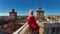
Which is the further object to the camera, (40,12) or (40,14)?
(40,14)

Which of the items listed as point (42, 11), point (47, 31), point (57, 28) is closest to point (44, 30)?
point (47, 31)

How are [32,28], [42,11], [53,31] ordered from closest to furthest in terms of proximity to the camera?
[32,28] → [53,31] → [42,11]

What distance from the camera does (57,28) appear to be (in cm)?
521

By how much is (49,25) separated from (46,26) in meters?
0.13

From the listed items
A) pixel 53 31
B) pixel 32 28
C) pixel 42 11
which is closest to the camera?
pixel 32 28

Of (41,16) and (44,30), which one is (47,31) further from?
(41,16)

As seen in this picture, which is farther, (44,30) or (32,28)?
(44,30)

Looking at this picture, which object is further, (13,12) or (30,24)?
(13,12)

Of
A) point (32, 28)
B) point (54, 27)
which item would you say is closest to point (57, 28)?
point (54, 27)

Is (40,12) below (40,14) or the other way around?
the other way around

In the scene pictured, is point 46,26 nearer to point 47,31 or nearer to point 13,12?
point 47,31

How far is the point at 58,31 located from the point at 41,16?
2935cm

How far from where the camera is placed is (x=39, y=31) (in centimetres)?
538

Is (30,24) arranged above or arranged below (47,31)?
above
